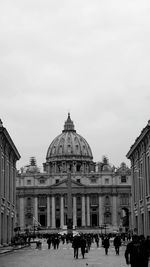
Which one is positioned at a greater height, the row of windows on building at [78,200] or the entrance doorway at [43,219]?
the row of windows on building at [78,200]

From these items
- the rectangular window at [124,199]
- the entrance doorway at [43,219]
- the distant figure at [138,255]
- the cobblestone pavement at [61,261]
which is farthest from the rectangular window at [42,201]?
the distant figure at [138,255]

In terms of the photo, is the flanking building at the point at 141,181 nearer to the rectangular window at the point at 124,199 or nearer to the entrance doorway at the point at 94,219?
the rectangular window at the point at 124,199

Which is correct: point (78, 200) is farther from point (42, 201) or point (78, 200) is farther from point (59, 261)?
point (59, 261)

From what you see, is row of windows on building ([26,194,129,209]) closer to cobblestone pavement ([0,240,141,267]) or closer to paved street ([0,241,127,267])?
cobblestone pavement ([0,240,141,267])

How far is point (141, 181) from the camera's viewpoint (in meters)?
69.6

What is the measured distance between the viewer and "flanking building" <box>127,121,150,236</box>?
62406 millimetres

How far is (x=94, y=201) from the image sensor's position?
18462 cm

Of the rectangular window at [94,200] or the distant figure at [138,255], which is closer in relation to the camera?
the distant figure at [138,255]

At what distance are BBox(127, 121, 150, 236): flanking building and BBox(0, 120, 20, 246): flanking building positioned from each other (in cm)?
1479

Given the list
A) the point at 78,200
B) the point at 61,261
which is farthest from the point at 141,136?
the point at 78,200

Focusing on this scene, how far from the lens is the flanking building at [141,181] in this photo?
205ft

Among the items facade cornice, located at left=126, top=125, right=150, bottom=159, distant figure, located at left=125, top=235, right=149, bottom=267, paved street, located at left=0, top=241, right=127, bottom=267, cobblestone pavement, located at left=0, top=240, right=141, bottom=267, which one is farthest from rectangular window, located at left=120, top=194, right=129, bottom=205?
distant figure, located at left=125, top=235, right=149, bottom=267

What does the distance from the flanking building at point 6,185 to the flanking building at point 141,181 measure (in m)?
14.8

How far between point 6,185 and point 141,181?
1570 centimetres
